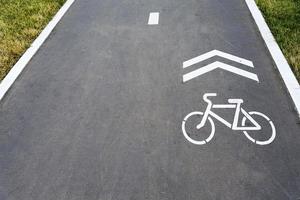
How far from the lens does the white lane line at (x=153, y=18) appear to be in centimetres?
950

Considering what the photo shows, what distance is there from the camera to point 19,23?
9.98 meters

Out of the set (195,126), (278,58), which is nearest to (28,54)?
(195,126)

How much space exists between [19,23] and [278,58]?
6.44 metres

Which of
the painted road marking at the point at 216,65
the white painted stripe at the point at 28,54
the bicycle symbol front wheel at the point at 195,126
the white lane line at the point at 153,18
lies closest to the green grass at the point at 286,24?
the painted road marking at the point at 216,65

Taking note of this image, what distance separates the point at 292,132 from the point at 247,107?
2.72 ft

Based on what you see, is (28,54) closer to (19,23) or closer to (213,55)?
(19,23)

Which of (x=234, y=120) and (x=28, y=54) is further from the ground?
(x=234, y=120)

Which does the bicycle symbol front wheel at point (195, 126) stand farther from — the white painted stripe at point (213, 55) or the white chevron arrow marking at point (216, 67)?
the white painted stripe at point (213, 55)

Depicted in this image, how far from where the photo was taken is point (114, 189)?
5.08 m

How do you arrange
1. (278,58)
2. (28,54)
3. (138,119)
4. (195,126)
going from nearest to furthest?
(195,126) < (138,119) < (278,58) < (28,54)

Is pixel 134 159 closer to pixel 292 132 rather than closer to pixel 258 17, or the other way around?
pixel 292 132

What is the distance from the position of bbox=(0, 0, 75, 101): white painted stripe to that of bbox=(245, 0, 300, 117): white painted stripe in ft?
16.3

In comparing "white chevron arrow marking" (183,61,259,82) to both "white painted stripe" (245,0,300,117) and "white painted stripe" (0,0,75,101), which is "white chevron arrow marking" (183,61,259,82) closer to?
"white painted stripe" (245,0,300,117)

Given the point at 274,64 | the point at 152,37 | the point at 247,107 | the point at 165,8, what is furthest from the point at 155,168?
the point at 165,8
